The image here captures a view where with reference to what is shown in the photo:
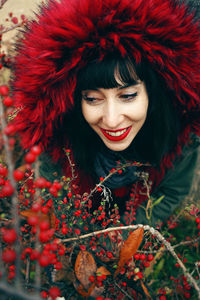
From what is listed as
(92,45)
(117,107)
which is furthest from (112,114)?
(92,45)

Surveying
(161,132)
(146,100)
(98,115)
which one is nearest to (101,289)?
(98,115)

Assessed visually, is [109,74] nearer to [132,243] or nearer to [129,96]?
[129,96]

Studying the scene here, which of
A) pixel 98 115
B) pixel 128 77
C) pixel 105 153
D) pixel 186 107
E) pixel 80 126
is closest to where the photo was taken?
pixel 128 77

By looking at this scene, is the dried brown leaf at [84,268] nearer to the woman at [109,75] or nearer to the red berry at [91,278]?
the red berry at [91,278]

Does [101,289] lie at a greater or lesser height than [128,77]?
lesser

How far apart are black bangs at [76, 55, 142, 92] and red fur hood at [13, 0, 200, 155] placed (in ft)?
0.15

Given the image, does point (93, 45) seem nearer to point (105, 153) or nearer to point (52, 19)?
point (52, 19)

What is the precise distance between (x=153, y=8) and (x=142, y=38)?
13 centimetres

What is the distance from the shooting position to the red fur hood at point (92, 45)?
94 cm

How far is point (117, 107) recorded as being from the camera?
1.16m

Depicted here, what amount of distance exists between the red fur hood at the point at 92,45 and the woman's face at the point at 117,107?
114 millimetres

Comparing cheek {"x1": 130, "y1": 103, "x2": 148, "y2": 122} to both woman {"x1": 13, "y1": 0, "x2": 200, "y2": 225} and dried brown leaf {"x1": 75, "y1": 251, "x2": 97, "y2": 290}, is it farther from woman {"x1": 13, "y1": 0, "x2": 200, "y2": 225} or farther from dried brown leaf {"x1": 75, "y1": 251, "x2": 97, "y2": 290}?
dried brown leaf {"x1": 75, "y1": 251, "x2": 97, "y2": 290}

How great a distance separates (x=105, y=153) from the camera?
167 centimetres

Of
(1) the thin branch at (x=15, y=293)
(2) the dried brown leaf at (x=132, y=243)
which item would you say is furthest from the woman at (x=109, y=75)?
(1) the thin branch at (x=15, y=293)
